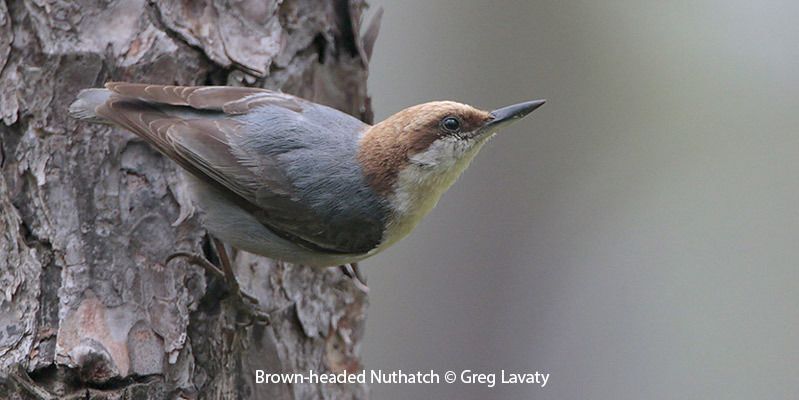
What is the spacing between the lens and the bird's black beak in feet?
10.6

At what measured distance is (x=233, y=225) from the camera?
3199 mm

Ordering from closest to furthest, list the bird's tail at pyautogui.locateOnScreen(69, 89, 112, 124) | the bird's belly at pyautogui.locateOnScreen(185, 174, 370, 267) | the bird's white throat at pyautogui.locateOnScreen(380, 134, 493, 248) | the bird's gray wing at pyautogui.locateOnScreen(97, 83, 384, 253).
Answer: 1. the bird's tail at pyautogui.locateOnScreen(69, 89, 112, 124)
2. the bird's gray wing at pyautogui.locateOnScreen(97, 83, 384, 253)
3. the bird's belly at pyautogui.locateOnScreen(185, 174, 370, 267)
4. the bird's white throat at pyautogui.locateOnScreen(380, 134, 493, 248)

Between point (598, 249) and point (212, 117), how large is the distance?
4043 millimetres

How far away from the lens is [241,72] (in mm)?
3389

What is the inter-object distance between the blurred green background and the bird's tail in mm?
3454

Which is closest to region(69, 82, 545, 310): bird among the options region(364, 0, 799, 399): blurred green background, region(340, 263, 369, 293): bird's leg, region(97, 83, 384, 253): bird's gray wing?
region(97, 83, 384, 253): bird's gray wing

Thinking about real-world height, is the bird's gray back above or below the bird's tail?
below

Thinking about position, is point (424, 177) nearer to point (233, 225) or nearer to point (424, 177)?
point (424, 177)

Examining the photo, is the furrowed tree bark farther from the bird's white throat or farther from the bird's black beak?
the bird's black beak

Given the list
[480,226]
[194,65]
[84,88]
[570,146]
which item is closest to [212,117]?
[194,65]

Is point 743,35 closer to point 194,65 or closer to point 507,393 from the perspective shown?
point 507,393

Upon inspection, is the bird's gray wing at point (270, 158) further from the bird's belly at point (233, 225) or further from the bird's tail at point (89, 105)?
the bird's tail at point (89, 105)

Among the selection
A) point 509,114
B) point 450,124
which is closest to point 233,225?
point 450,124

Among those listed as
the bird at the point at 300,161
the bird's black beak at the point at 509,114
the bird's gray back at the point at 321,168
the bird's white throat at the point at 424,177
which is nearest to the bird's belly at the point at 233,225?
the bird at the point at 300,161
